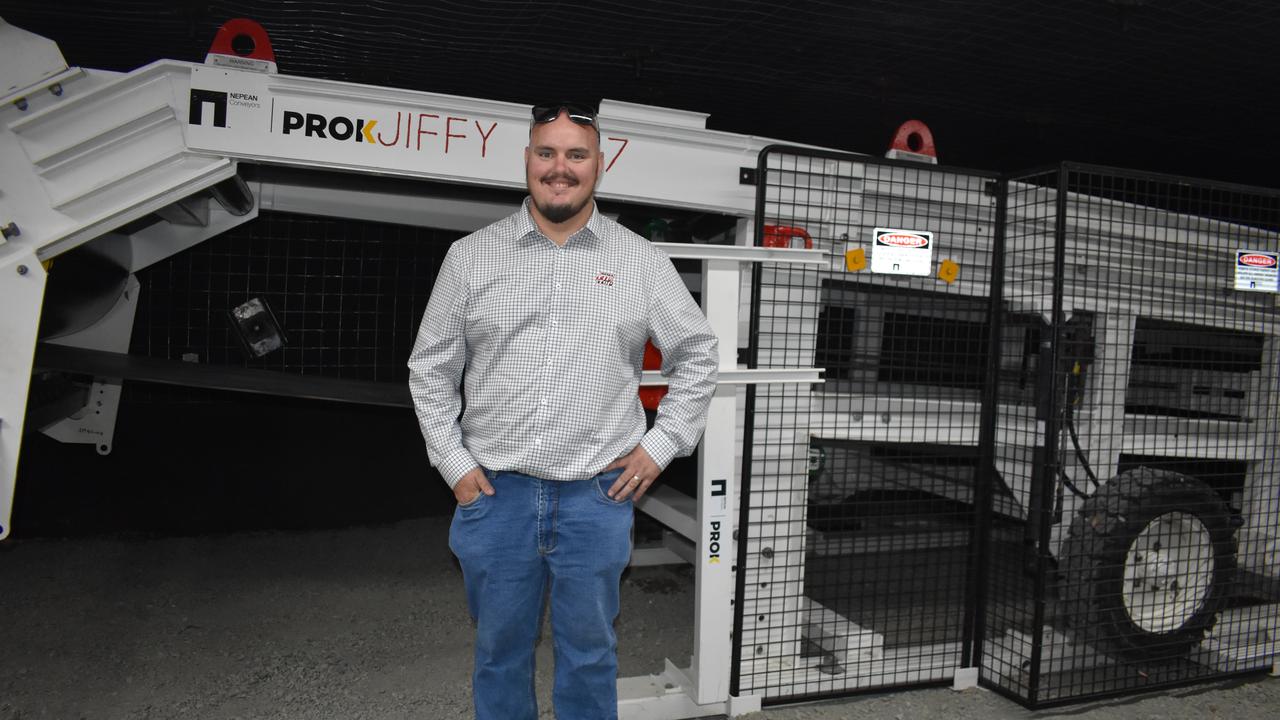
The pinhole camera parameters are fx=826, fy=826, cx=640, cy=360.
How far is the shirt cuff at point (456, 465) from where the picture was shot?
2.19 metres

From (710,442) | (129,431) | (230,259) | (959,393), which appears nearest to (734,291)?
(710,442)

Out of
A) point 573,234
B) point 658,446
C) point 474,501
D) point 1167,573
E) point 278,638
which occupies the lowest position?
point 278,638

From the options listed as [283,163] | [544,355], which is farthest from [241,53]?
[544,355]

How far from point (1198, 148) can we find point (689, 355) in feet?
17.7

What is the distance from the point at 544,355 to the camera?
2.20m

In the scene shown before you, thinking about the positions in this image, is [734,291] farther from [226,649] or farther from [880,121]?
[880,121]

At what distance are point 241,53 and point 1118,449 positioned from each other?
3938mm

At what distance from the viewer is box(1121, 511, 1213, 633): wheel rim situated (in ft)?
12.4

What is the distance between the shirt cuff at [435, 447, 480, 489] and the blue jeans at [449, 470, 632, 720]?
0.27ft

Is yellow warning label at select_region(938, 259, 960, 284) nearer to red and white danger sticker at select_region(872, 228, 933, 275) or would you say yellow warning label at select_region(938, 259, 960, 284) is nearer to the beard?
red and white danger sticker at select_region(872, 228, 933, 275)

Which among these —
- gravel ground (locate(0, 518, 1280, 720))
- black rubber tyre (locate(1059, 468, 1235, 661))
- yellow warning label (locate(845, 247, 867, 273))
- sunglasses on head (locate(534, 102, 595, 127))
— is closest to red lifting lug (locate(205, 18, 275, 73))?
sunglasses on head (locate(534, 102, 595, 127))

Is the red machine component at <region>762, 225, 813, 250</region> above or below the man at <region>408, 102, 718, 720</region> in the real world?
above

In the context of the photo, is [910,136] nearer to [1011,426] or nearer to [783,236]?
[783,236]

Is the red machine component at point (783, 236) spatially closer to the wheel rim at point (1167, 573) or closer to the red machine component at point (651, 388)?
the red machine component at point (651, 388)
